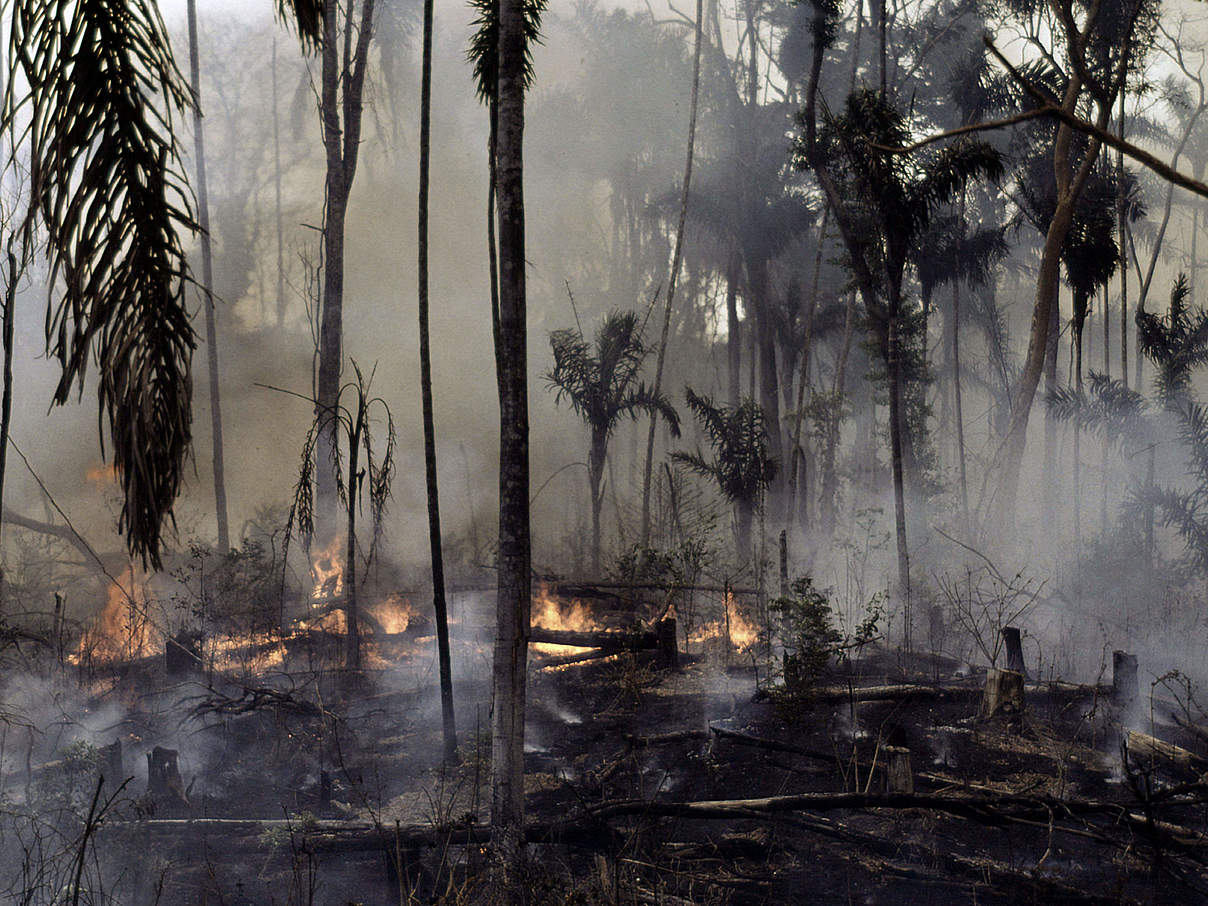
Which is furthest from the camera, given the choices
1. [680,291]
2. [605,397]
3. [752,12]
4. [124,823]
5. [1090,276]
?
[680,291]

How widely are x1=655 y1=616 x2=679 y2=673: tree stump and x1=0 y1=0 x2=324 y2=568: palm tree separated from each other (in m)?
9.49

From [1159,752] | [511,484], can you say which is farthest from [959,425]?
[511,484]

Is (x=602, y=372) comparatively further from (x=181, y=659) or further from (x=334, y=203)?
(x=181, y=659)

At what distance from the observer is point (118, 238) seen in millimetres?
1561

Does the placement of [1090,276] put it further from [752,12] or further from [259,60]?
[259,60]

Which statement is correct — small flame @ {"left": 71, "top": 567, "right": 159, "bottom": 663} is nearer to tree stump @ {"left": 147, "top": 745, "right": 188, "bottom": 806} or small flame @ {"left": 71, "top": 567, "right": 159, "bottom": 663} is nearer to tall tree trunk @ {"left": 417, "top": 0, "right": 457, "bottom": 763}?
tree stump @ {"left": 147, "top": 745, "right": 188, "bottom": 806}

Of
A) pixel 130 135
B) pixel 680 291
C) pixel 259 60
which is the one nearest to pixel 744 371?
A: pixel 680 291

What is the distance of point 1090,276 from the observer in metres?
13.0

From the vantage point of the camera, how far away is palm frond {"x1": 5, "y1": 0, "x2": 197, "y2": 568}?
1.46 metres

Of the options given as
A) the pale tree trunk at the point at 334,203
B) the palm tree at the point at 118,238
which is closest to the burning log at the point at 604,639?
the pale tree trunk at the point at 334,203

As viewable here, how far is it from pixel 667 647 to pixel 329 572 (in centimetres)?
739

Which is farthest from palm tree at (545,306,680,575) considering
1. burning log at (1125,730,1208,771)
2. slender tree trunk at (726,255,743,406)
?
burning log at (1125,730,1208,771)

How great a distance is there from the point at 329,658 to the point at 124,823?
4.95m

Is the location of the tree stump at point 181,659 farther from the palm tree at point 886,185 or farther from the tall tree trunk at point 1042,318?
the tall tree trunk at point 1042,318
